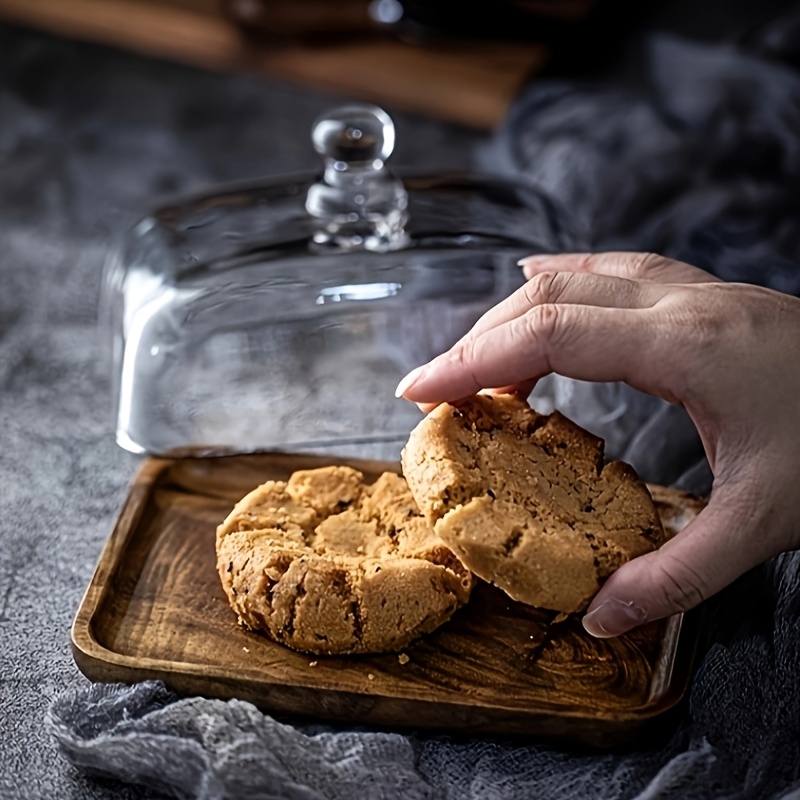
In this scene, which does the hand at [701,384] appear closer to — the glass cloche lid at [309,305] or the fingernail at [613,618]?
the fingernail at [613,618]

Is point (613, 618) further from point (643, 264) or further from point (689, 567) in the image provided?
point (643, 264)

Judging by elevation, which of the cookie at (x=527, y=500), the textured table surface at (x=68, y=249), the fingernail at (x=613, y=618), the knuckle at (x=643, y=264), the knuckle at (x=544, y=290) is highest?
the knuckle at (x=544, y=290)

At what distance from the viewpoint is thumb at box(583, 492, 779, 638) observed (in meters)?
1.01

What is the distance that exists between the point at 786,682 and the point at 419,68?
1549mm

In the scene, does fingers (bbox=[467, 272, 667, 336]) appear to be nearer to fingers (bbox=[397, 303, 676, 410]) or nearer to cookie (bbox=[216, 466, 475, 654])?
fingers (bbox=[397, 303, 676, 410])

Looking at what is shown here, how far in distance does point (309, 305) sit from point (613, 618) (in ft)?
1.62

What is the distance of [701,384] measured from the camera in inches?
40.3

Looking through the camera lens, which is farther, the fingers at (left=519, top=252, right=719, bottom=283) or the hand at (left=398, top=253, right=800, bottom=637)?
the fingers at (left=519, top=252, right=719, bottom=283)

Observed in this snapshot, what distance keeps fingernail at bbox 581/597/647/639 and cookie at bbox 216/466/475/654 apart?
4.7 inches

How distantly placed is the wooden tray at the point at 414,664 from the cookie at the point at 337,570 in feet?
0.08

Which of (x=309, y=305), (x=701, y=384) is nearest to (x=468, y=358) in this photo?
(x=701, y=384)

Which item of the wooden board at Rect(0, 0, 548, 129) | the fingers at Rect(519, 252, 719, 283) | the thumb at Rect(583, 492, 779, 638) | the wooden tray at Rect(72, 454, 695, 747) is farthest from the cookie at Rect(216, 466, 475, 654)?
the wooden board at Rect(0, 0, 548, 129)

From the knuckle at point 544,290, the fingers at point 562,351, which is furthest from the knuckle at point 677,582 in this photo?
the knuckle at point 544,290

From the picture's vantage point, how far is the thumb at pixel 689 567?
101 centimetres
